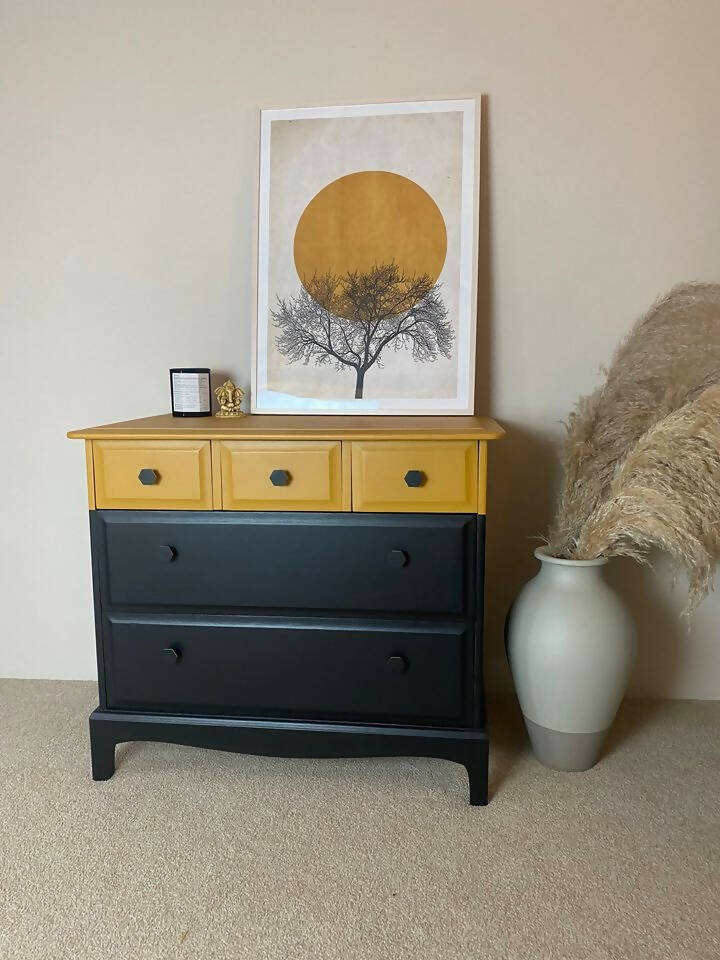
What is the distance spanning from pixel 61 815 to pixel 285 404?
1.21 metres

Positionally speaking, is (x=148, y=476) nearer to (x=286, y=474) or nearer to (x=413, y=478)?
(x=286, y=474)

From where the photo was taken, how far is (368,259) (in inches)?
79.7

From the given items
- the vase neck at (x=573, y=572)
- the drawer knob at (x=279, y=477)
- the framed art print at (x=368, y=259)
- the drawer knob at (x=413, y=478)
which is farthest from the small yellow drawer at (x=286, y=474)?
the vase neck at (x=573, y=572)

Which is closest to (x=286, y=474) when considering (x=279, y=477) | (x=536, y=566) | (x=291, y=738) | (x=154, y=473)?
(x=279, y=477)

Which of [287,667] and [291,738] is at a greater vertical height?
[287,667]

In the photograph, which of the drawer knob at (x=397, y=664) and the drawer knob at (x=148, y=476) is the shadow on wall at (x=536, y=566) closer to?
the drawer knob at (x=397, y=664)

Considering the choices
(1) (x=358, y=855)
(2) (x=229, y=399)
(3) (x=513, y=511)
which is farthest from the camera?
(3) (x=513, y=511)

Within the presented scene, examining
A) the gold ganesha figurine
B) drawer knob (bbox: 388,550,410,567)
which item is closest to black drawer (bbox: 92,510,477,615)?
drawer knob (bbox: 388,550,410,567)

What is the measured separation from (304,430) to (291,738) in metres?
0.76

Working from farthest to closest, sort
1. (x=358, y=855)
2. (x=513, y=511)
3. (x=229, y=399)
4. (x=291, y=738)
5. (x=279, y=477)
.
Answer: (x=513, y=511)
(x=229, y=399)
(x=291, y=738)
(x=279, y=477)
(x=358, y=855)

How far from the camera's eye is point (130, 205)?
6.93ft

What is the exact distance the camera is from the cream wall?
193 centimetres

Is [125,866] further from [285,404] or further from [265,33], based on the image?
[265,33]

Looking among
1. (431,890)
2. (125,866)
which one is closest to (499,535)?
(431,890)
